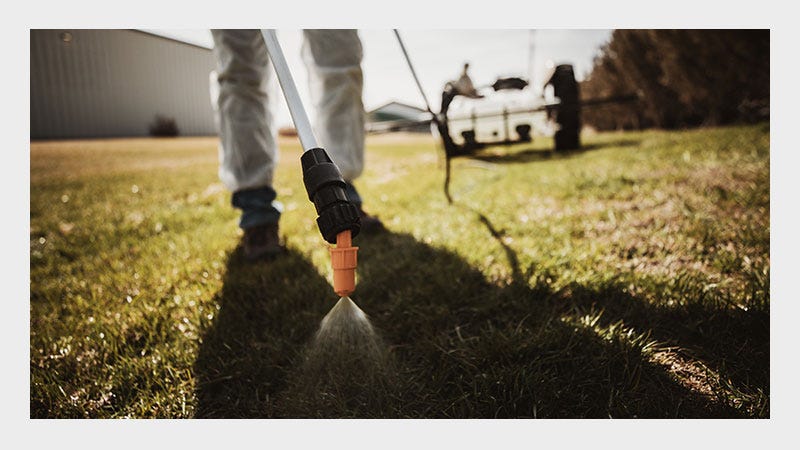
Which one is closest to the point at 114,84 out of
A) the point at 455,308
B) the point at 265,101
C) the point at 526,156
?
the point at 265,101

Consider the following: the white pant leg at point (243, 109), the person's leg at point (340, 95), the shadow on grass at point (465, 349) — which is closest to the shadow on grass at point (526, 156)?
the person's leg at point (340, 95)

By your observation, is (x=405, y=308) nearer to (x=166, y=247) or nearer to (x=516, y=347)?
(x=516, y=347)

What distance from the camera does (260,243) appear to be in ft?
5.25

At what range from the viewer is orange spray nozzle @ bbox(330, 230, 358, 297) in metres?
0.64

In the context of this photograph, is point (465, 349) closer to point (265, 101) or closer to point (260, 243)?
point (260, 243)

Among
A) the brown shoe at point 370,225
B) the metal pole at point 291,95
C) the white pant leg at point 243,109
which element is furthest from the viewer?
the brown shoe at point 370,225

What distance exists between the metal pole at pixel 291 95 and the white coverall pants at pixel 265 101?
667 mm

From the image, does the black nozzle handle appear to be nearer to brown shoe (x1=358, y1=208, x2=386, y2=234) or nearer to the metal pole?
the metal pole

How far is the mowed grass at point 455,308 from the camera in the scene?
0.84m

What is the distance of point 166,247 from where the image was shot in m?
1.83

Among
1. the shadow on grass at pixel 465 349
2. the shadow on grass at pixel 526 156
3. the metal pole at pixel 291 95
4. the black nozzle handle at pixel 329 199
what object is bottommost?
the shadow on grass at pixel 465 349

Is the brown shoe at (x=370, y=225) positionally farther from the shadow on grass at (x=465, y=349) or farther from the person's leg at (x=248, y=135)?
the shadow on grass at (x=465, y=349)

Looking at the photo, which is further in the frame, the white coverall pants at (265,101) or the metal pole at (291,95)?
the white coverall pants at (265,101)

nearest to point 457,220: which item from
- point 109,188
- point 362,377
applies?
point 362,377
